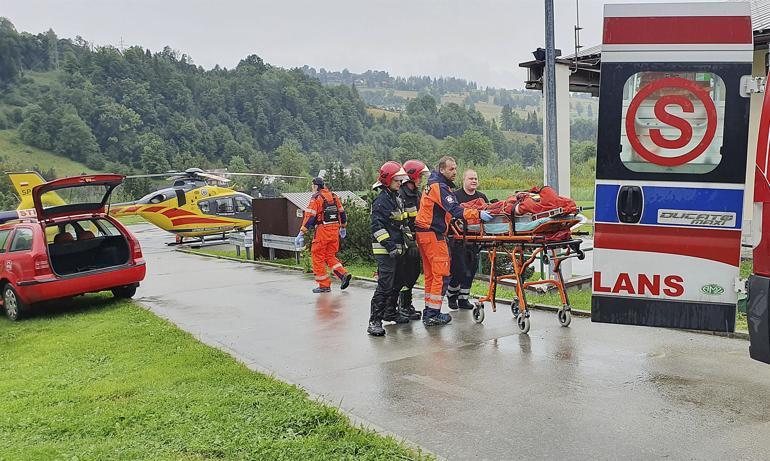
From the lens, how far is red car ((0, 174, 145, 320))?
10.0 meters

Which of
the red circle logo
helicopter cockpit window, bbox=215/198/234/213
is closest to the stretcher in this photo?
the red circle logo

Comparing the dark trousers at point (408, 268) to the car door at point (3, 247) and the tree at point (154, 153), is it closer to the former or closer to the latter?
the car door at point (3, 247)

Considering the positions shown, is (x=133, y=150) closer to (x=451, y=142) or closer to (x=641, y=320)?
(x=451, y=142)

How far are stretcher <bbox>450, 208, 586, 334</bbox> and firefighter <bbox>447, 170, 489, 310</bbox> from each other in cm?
45

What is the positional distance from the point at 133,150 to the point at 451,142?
160 feet

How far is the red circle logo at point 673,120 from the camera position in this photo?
16.4 ft

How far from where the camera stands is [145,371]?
6543 mm

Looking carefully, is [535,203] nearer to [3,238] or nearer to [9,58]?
[3,238]

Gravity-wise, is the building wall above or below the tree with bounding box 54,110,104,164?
below

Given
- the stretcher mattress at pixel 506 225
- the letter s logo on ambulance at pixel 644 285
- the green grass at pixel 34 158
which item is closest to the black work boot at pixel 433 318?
the stretcher mattress at pixel 506 225

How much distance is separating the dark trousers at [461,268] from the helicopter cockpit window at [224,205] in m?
17.4

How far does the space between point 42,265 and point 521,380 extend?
7443 millimetres

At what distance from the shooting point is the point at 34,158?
90375 millimetres

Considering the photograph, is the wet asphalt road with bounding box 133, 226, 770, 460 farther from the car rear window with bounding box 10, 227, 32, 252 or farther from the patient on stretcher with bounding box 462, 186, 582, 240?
the car rear window with bounding box 10, 227, 32, 252
